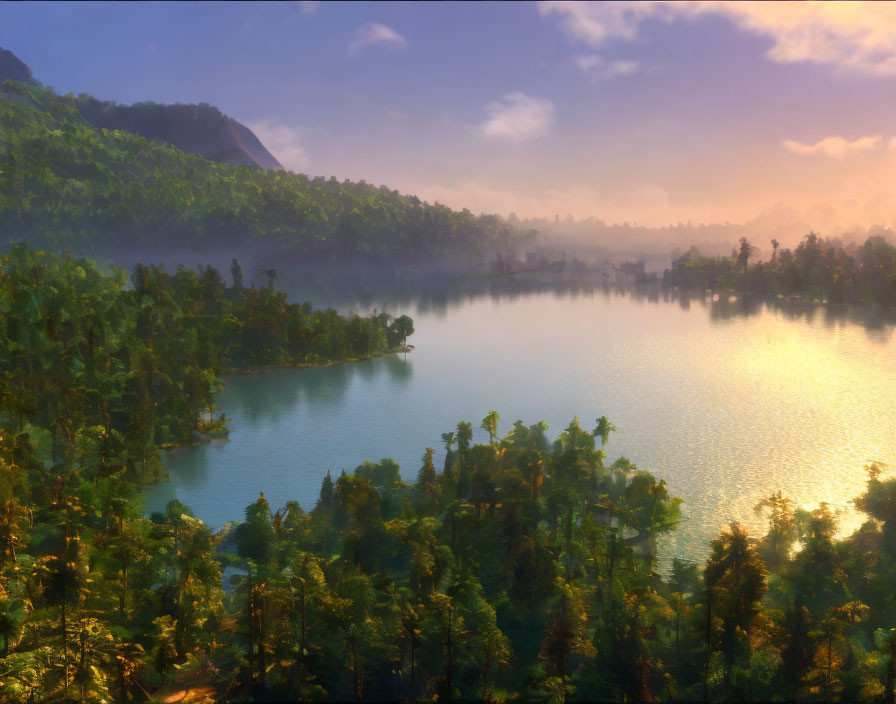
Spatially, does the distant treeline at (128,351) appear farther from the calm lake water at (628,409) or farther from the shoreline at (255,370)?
the calm lake water at (628,409)

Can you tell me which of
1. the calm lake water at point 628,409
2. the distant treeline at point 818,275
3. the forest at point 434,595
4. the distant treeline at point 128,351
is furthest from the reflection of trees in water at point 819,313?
the forest at point 434,595

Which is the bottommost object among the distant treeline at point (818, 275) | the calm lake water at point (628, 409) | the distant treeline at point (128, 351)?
the calm lake water at point (628, 409)

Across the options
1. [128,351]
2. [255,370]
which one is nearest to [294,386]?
[255,370]

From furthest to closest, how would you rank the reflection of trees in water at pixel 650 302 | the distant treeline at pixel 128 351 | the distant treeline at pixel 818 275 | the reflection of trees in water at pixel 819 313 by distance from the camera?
1. the distant treeline at pixel 818 275
2. the reflection of trees in water at pixel 650 302
3. the reflection of trees in water at pixel 819 313
4. the distant treeline at pixel 128 351

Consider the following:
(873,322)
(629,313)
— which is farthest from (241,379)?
(873,322)

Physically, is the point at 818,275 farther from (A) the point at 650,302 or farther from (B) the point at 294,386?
(B) the point at 294,386

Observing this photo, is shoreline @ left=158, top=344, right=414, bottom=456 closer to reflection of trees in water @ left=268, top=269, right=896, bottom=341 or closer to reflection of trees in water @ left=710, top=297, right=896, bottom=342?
reflection of trees in water @ left=268, top=269, right=896, bottom=341

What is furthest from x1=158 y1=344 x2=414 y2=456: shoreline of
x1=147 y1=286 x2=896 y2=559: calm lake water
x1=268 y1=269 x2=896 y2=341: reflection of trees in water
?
x1=268 y1=269 x2=896 y2=341: reflection of trees in water
